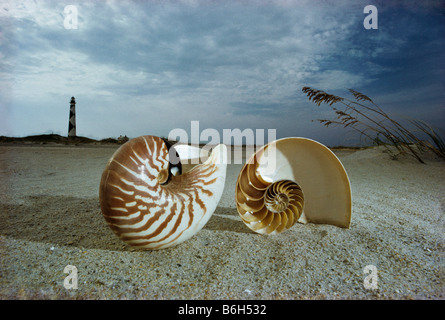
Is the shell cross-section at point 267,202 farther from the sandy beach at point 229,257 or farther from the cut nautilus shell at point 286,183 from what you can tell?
the sandy beach at point 229,257

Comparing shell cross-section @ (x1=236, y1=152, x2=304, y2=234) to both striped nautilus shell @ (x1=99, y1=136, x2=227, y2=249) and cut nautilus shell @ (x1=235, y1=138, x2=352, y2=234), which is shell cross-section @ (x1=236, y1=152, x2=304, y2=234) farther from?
striped nautilus shell @ (x1=99, y1=136, x2=227, y2=249)

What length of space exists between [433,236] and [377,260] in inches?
35.0

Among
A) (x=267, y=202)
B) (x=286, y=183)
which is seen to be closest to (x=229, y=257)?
(x=267, y=202)

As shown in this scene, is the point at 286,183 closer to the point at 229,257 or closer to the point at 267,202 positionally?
the point at 267,202

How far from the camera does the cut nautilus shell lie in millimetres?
2496

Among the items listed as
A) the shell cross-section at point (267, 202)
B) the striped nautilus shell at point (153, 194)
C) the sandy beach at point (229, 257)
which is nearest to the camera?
the sandy beach at point (229, 257)

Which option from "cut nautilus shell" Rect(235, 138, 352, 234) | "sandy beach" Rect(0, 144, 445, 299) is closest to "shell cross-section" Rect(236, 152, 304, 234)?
"cut nautilus shell" Rect(235, 138, 352, 234)

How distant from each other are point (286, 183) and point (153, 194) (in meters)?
1.23

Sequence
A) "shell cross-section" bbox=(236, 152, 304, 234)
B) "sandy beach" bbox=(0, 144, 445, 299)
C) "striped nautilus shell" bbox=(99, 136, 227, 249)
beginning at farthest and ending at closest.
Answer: "shell cross-section" bbox=(236, 152, 304, 234), "striped nautilus shell" bbox=(99, 136, 227, 249), "sandy beach" bbox=(0, 144, 445, 299)

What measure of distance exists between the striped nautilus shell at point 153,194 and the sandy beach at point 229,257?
23 centimetres

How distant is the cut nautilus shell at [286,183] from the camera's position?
8.19 feet

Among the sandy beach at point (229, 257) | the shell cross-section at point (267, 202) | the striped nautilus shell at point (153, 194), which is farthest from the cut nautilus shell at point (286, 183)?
the striped nautilus shell at point (153, 194)

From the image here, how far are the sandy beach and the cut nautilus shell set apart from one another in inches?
6.7

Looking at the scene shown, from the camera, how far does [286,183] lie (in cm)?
250
